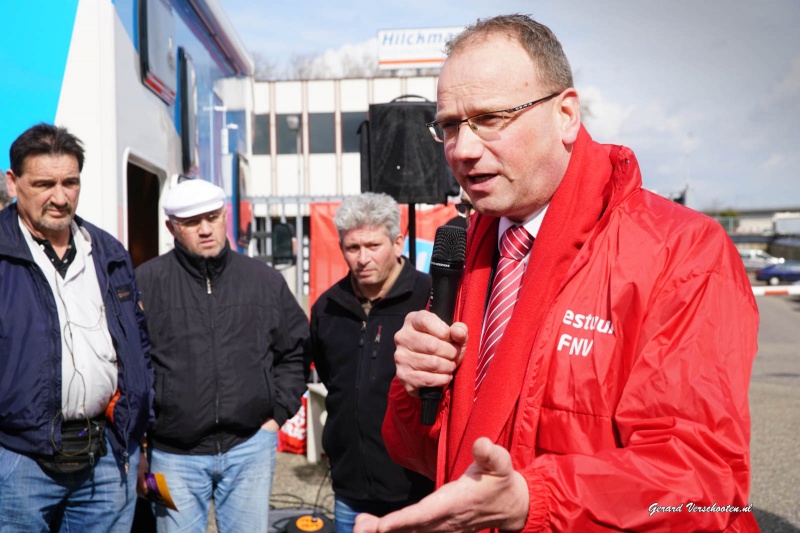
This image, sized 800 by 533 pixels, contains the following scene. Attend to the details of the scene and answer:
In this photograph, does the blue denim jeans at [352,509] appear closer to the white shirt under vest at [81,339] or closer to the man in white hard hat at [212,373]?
the man in white hard hat at [212,373]

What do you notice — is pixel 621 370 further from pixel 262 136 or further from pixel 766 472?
pixel 262 136

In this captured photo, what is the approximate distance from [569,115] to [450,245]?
0.43 meters

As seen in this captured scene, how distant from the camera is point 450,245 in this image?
1.69 metres

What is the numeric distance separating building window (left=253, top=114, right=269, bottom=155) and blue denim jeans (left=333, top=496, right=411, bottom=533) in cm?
3016


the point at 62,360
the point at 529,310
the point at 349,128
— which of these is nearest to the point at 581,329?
the point at 529,310

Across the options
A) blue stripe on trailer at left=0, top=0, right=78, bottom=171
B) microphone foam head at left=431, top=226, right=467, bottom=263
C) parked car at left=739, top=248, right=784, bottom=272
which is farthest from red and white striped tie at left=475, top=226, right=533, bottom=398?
parked car at left=739, top=248, right=784, bottom=272

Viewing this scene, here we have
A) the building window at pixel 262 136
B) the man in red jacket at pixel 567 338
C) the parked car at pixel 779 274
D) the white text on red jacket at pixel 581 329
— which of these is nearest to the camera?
the man in red jacket at pixel 567 338

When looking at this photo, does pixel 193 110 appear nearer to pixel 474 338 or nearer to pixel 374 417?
pixel 374 417

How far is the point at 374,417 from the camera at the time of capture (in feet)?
10.3

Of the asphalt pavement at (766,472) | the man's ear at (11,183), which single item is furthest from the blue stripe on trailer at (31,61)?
the asphalt pavement at (766,472)

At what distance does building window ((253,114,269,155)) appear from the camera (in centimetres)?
3216

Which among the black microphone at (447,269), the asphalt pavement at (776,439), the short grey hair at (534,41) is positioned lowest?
the asphalt pavement at (776,439)

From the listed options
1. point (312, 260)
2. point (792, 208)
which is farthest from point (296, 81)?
point (792, 208)

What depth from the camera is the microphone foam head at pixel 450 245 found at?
1657 mm
